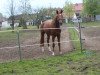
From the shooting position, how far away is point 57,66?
34.6 ft

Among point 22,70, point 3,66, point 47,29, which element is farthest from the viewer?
point 47,29

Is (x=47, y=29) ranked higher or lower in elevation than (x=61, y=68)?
higher

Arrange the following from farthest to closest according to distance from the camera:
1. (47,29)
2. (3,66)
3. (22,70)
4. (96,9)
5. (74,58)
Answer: (96,9), (47,29), (74,58), (3,66), (22,70)

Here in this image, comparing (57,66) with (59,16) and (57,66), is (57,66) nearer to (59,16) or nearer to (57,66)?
(57,66)

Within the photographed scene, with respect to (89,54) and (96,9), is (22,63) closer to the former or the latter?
(89,54)

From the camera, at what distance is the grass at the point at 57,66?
955 centimetres

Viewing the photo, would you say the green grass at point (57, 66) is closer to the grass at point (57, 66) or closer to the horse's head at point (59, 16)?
the grass at point (57, 66)

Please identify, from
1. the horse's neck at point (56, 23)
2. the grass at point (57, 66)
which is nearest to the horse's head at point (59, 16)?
the horse's neck at point (56, 23)

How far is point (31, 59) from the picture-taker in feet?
40.5

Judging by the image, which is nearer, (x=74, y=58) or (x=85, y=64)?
(x=85, y=64)

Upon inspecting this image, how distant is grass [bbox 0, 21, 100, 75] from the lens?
31.3 feet

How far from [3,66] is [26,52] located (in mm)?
3568

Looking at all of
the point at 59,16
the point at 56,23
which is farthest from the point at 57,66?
the point at 56,23

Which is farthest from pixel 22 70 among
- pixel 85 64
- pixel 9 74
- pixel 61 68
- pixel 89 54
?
pixel 89 54
